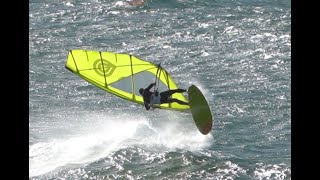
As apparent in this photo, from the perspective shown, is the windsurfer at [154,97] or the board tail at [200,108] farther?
the windsurfer at [154,97]

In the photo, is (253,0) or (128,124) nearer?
(128,124)

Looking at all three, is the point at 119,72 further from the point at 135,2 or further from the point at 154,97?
the point at 135,2

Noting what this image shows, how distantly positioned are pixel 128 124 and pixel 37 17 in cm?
1860

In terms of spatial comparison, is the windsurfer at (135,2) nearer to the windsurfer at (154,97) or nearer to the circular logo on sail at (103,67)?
the circular logo on sail at (103,67)

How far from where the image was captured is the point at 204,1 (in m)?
43.6

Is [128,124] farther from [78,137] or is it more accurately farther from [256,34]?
[256,34]

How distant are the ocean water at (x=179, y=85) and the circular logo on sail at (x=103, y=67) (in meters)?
2.59

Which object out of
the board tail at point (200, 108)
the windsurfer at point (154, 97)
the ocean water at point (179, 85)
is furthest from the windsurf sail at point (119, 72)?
the board tail at point (200, 108)

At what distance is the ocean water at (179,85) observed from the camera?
2188 cm

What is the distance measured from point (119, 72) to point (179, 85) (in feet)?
20.5

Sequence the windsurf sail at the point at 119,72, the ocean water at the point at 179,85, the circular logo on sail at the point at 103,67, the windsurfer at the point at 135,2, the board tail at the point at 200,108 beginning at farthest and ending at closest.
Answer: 1. the windsurfer at the point at 135,2
2. the circular logo on sail at the point at 103,67
3. the windsurf sail at the point at 119,72
4. the board tail at the point at 200,108
5. the ocean water at the point at 179,85
